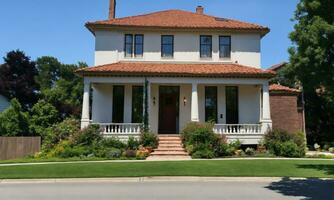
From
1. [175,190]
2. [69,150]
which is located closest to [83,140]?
[69,150]

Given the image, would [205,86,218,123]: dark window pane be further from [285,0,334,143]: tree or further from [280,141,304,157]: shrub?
[285,0,334,143]: tree

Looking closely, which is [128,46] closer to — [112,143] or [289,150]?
[112,143]

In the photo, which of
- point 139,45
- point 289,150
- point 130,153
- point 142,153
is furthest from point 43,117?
point 289,150

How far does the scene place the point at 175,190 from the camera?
11.7 meters

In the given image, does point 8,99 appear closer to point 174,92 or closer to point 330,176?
point 174,92

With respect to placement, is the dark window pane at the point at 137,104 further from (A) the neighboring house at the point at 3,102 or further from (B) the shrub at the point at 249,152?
(A) the neighboring house at the point at 3,102

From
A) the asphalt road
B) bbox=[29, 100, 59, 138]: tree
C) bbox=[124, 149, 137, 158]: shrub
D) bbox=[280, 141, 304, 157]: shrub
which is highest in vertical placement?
bbox=[29, 100, 59, 138]: tree

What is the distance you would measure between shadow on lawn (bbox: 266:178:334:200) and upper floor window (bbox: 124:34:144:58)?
53.5 feet

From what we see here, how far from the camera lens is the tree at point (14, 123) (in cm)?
2705

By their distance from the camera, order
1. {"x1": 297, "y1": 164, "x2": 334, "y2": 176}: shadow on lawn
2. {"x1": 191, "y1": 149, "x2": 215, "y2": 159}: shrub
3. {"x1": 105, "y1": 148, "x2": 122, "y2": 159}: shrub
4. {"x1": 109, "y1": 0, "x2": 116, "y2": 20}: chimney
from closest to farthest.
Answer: {"x1": 297, "y1": 164, "x2": 334, "y2": 176}: shadow on lawn
{"x1": 191, "y1": 149, "x2": 215, "y2": 159}: shrub
{"x1": 105, "y1": 148, "x2": 122, "y2": 159}: shrub
{"x1": 109, "y1": 0, "x2": 116, "y2": 20}: chimney

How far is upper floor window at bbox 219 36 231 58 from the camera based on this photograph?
27938mm

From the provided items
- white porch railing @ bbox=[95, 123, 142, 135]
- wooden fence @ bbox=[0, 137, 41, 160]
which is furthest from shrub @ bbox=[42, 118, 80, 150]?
white porch railing @ bbox=[95, 123, 142, 135]

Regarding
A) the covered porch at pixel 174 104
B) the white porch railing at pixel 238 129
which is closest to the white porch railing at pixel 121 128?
the covered porch at pixel 174 104

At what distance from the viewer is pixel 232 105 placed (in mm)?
26703
